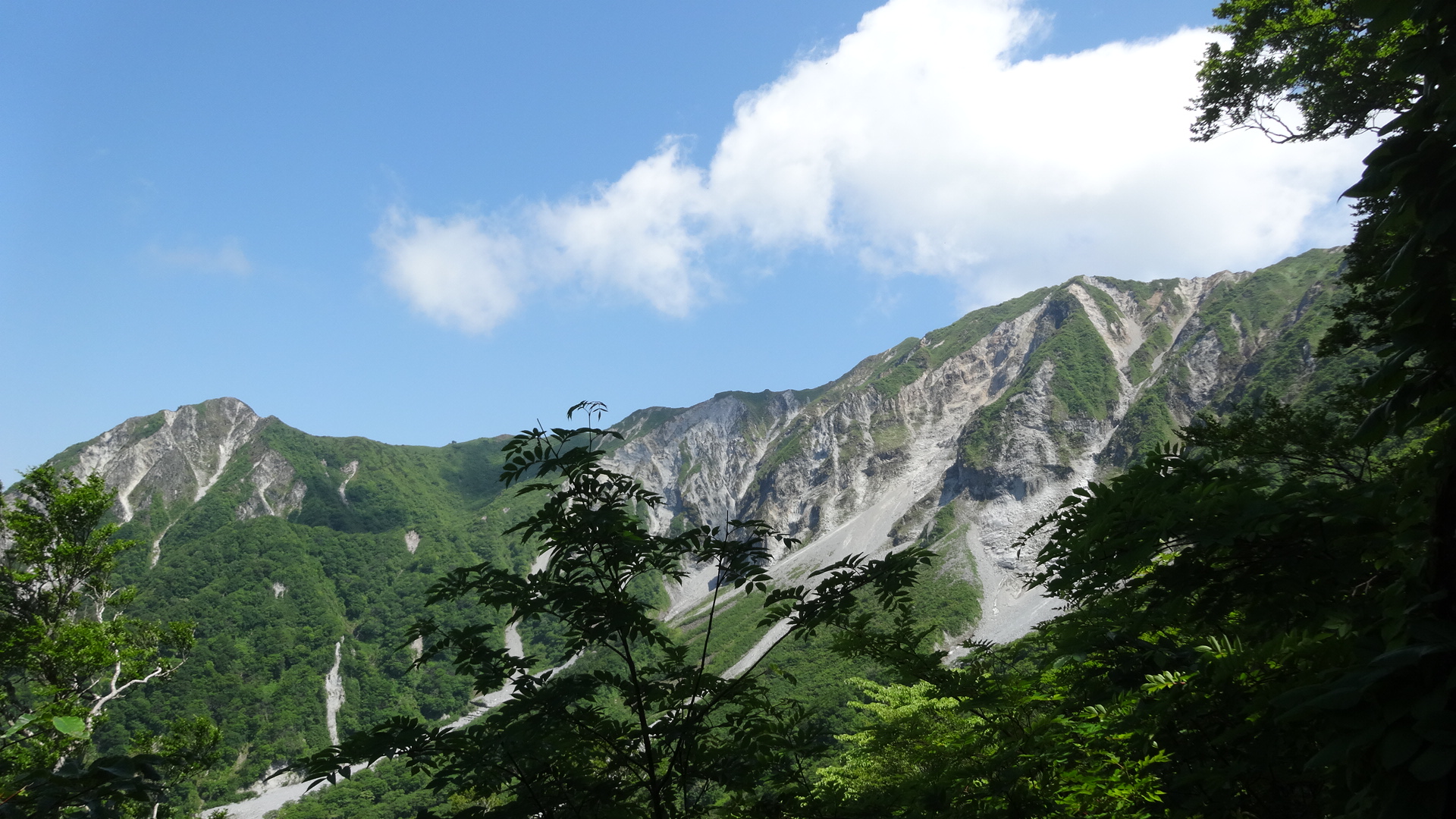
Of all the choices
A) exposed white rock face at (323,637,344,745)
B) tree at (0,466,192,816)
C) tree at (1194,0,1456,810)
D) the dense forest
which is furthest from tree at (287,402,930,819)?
exposed white rock face at (323,637,344,745)

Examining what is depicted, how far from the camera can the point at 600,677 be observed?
532 cm

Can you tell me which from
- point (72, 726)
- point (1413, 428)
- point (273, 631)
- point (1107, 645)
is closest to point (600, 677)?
point (72, 726)

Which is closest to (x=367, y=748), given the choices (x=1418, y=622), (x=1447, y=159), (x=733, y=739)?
(x=733, y=739)

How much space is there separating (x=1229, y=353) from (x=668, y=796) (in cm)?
21950

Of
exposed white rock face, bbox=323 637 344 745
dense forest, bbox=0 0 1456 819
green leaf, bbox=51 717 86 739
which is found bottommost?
exposed white rock face, bbox=323 637 344 745

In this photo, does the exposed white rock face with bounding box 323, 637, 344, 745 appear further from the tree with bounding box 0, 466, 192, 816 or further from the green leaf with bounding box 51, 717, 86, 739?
the green leaf with bounding box 51, 717, 86, 739

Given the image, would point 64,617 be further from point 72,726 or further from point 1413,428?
point 1413,428

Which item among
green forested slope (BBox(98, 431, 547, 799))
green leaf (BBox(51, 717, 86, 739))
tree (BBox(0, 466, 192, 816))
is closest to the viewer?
green leaf (BBox(51, 717, 86, 739))

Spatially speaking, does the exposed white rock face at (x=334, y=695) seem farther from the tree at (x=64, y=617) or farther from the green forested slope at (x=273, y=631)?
the tree at (x=64, y=617)

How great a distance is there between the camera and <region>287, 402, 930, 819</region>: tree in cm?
478

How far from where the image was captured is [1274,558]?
3494 millimetres

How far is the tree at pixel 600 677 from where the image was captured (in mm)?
4777

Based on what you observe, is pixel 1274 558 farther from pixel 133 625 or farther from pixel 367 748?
pixel 133 625

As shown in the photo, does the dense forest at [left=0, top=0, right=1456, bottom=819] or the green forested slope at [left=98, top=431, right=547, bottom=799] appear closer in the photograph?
the dense forest at [left=0, top=0, right=1456, bottom=819]
